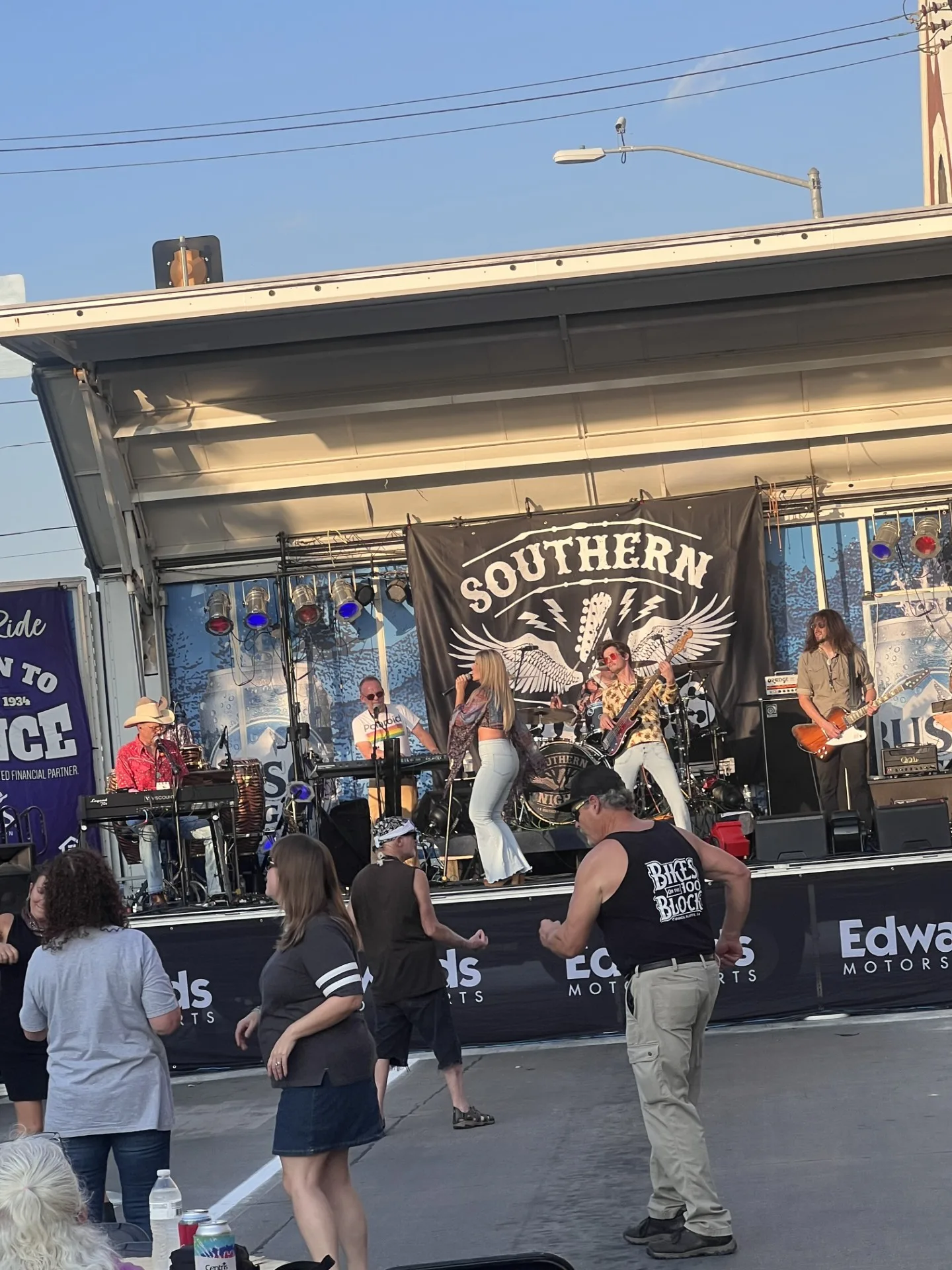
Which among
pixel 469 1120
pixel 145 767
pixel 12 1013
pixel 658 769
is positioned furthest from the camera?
pixel 145 767

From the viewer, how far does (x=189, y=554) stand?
1342 centimetres

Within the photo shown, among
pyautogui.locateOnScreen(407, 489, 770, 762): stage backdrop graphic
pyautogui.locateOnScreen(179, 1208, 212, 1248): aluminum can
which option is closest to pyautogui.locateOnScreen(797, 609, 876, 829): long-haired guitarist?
pyautogui.locateOnScreen(407, 489, 770, 762): stage backdrop graphic

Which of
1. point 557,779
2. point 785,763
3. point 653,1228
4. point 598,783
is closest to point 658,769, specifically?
point 557,779

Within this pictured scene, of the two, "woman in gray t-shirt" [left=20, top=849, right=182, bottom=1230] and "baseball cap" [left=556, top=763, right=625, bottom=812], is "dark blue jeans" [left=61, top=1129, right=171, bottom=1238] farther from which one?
"baseball cap" [left=556, top=763, right=625, bottom=812]

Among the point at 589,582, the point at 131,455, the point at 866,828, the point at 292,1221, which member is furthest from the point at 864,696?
the point at 292,1221

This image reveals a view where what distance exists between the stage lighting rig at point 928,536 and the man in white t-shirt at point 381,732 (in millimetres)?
4244

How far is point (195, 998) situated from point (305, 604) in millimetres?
4407

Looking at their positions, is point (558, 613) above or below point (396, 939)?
above

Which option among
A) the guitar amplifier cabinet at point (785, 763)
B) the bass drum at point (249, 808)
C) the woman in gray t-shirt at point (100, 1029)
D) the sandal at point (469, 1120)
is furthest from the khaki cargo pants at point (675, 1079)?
the guitar amplifier cabinet at point (785, 763)

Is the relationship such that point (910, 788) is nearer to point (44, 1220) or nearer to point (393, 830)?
point (393, 830)

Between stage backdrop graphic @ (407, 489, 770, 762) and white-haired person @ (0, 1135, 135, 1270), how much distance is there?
1059 cm

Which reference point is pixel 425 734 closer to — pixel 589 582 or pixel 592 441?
pixel 589 582

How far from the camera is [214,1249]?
3.18 m

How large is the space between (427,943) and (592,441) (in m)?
6.09
